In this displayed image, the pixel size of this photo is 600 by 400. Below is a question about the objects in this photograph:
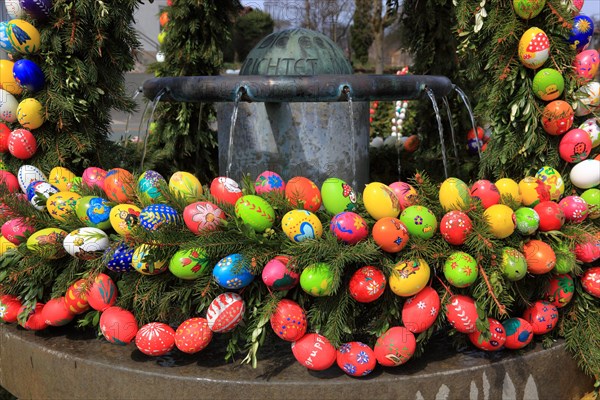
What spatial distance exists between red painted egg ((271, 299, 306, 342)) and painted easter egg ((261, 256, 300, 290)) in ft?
0.31

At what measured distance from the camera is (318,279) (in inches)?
99.3

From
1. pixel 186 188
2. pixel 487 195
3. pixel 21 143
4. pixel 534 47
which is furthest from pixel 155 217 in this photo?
pixel 534 47

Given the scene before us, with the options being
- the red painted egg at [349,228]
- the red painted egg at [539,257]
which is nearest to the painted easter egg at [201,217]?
the red painted egg at [349,228]

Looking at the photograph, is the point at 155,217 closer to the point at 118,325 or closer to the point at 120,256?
the point at 120,256

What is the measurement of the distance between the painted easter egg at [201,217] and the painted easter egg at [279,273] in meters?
0.30

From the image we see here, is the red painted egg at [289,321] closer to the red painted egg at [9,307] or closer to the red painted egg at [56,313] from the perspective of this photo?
the red painted egg at [56,313]

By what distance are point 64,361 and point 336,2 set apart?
84.2 feet

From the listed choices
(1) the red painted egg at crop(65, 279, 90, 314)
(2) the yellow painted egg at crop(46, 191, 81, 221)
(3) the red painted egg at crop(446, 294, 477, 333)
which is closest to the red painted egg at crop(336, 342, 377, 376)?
(3) the red painted egg at crop(446, 294, 477, 333)

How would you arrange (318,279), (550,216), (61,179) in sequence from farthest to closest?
(61,179) → (550,216) → (318,279)

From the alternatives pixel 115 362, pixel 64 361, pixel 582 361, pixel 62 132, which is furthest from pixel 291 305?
pixel 62 132

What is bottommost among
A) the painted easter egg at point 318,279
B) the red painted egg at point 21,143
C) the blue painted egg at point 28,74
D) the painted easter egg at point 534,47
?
the painted easter egg at point 318,279

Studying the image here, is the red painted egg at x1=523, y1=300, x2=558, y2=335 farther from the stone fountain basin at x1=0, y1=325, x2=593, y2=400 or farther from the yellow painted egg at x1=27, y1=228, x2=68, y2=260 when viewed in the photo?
the yellow painted egg at x1=27, y1=228, x2=68, y2=260

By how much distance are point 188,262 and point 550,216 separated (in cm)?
162

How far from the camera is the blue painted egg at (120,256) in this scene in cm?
271
